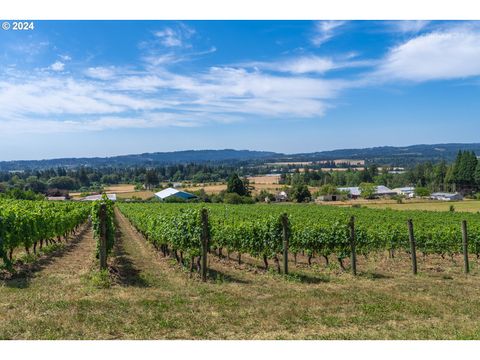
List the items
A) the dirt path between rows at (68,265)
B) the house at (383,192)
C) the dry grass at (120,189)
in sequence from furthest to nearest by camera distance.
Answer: the dry grass at (120,189)
the house at (383,192)
the dirt path between rows at (68,265)

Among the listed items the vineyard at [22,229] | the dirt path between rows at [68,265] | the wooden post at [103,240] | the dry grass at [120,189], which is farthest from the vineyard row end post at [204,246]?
the dry grass at [120,189]

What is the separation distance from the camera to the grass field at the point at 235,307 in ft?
22.6

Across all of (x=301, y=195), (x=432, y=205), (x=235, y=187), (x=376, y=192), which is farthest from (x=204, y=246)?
(x=376, y=192)

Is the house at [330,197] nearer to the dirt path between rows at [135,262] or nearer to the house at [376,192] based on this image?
the house at [376,192]

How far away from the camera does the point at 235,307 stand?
8.35 m

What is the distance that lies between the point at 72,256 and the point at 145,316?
1162 cm

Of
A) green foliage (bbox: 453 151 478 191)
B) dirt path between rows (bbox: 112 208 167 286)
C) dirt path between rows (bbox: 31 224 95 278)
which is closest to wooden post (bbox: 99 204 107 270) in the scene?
dirt path between rows (bbox: 112 208 167 286)

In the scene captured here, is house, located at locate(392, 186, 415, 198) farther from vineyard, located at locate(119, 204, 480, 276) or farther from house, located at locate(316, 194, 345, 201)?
vineyard, located at locate(119, 204, 480, 276)

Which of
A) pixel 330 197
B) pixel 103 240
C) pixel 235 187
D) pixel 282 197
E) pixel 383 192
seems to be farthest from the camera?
Result: pixel 383 192

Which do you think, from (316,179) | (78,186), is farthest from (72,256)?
(78,186)

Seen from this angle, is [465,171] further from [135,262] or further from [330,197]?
[135,262]

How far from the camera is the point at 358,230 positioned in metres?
17.2

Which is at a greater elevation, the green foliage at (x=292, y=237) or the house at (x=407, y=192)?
the green foliage at (x=292, y=237)

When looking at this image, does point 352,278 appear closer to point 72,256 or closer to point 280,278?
point 280,278
